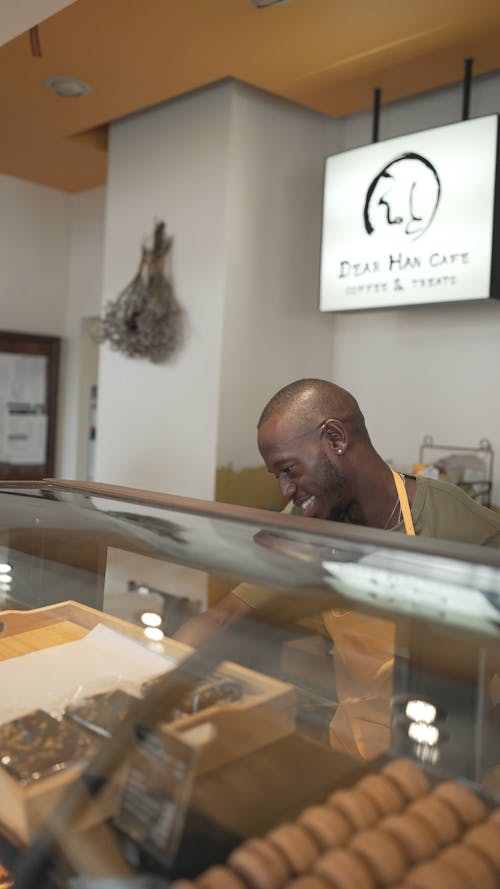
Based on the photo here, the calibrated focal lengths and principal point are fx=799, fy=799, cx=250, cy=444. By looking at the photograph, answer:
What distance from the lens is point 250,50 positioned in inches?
117

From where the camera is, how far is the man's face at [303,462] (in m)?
1.49

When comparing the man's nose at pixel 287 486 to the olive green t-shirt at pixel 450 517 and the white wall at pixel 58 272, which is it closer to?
the olive green t-shirt at pixel 450 517

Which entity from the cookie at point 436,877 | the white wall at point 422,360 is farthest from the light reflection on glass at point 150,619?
the white wall at point 422,360

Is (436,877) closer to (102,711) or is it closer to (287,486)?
(102,711)

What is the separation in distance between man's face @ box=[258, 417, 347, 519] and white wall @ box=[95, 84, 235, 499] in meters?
1.97

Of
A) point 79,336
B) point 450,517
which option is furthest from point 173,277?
point 450,517

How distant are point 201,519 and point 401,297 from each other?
2.46 m

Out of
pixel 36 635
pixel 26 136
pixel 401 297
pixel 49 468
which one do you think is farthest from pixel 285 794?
pixel 49 468

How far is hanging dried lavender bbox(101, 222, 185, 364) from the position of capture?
3641 mm

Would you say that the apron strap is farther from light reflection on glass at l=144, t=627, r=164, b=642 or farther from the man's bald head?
light reflection on glass at l=144, t=627, r=164, b=642

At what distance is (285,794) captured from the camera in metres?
0.70

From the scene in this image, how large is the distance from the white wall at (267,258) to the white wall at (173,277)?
0.06 metres

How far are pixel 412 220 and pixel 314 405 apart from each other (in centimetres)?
188

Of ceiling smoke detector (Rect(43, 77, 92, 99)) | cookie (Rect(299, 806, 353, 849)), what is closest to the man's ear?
cookie (Rect(299, 806, 353, 849))
